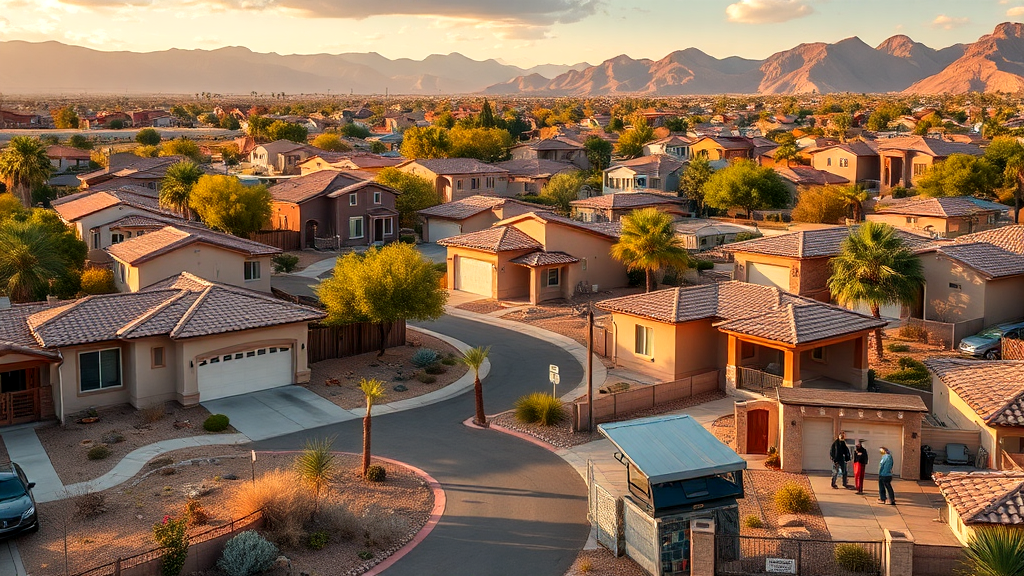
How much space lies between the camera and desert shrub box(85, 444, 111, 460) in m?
26.5

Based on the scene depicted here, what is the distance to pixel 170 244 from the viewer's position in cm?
4312

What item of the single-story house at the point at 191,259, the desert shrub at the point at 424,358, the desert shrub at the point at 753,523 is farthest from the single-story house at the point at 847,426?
the single-story house at the point at 191,259

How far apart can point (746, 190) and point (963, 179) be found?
54.0 ft

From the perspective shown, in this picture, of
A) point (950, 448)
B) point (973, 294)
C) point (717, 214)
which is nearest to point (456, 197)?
point (717, 214)

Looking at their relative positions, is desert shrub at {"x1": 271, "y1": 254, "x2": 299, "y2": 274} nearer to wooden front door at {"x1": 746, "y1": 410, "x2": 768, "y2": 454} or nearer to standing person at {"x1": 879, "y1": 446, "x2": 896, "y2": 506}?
wooden front door at {"x1": 746, "y1": 410, "x2": 768, "y2": 454}

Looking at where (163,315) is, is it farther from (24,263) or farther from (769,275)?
(769,275)

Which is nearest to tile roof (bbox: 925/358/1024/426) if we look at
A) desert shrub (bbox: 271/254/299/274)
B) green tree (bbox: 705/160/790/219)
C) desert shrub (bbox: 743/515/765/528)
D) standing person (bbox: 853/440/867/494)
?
standing person (bbox: 853/440/867/494)

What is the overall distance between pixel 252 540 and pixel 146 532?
134 inches

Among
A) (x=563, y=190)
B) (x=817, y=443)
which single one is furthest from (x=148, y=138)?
(x=817, y=443)

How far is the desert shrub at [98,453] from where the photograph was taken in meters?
26.5

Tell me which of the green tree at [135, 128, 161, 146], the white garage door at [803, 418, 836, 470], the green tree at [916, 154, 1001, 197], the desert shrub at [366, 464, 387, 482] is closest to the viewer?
the desert shrub at [366, 464, 387, 482]

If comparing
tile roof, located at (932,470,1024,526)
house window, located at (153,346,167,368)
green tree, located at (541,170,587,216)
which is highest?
green tree, located at (541,170,587,216)

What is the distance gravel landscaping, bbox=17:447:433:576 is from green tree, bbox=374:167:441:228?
47.8 meters

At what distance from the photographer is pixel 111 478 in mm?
25062
